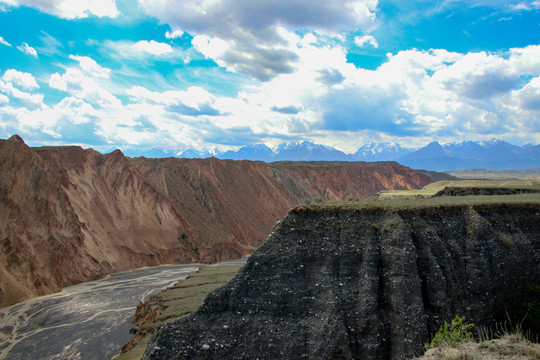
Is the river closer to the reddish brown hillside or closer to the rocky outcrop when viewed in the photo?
the reddish brown hillside

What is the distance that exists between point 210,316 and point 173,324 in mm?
1276

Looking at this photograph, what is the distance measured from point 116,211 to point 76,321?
2658 cm

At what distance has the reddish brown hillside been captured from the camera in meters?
36.0

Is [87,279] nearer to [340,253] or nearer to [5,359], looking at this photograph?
[5,359]

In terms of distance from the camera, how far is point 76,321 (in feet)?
91.4

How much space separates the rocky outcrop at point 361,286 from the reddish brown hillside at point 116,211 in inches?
1140

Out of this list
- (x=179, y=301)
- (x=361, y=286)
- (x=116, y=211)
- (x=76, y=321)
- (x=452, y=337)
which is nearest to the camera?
(x=452, y=337)

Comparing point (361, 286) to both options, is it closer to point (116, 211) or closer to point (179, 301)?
point (179, 301)

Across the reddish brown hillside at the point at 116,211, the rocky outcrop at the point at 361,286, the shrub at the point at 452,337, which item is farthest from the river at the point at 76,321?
the shrub at the point at 452,337

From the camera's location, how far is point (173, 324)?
12117 mm

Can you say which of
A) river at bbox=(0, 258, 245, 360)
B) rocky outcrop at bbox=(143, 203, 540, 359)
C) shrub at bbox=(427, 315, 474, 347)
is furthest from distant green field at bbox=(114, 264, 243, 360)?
shrub at bbox=(427, 315, 474, 347)

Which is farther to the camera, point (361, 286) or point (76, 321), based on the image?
point (76, 321)

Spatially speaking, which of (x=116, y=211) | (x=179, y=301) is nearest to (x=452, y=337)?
(x=179, y=301)

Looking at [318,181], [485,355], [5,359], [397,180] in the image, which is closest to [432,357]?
[485,355]
